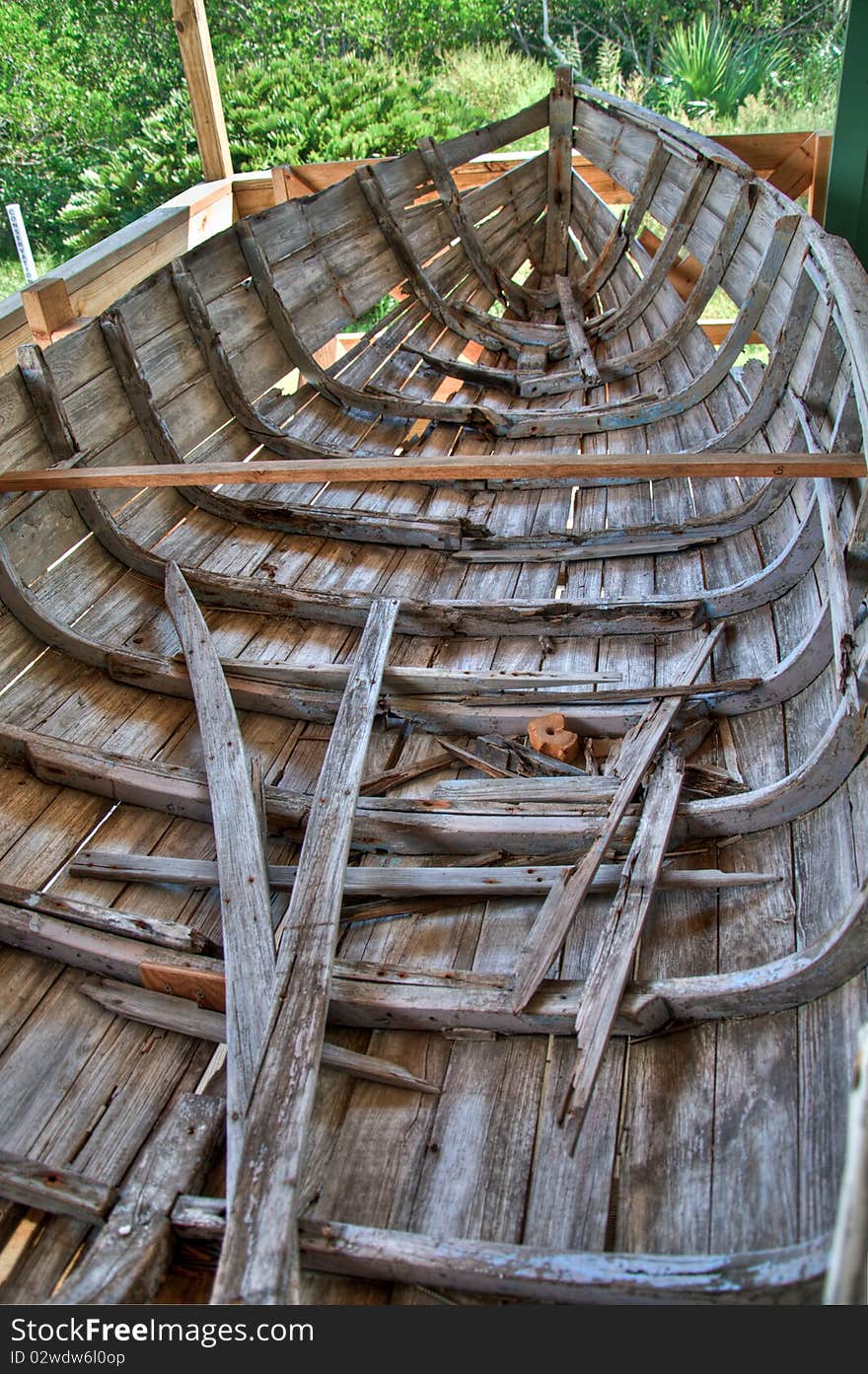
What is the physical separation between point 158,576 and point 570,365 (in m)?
2.57

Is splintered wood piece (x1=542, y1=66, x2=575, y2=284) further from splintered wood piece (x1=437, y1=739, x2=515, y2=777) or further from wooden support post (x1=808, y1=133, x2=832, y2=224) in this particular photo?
splintered wood piece (x1=437, y1=739, x2=515, y2=777)

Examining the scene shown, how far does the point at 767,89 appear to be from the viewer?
1267 cm

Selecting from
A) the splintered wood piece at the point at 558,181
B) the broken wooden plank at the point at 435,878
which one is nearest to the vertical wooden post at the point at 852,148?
the splintered wood piece at the point at 558,181

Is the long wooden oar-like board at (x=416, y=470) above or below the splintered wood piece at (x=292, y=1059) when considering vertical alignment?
above

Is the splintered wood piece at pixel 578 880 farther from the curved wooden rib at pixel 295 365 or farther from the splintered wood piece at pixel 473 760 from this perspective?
the curved wooden rib at pixel 295 365

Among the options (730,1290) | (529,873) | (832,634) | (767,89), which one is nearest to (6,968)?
(529,873)

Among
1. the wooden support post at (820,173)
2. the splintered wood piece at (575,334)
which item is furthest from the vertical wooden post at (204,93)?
the wooden support post at (820,173)

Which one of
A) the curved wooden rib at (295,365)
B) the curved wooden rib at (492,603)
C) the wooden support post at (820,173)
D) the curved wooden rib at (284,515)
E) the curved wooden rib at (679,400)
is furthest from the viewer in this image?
the wooden support post at (820,173)

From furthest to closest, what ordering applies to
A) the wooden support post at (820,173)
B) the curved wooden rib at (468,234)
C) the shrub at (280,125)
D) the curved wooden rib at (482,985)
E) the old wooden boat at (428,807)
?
the shrub at (280,125) < the wooden support post at (820,173) < the curved wooden rib at (468,234) < the curved wooden rib at (482,985) < the old wooden boat at (428,807)

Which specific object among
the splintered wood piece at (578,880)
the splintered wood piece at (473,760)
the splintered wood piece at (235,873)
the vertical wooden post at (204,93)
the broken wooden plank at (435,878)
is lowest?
the splintered wood piece at (473,760)

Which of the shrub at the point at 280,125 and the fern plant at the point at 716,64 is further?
the shrub at the point at 280,125

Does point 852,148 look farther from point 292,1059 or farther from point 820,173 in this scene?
point 292,1059

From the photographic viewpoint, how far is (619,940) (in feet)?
6.59

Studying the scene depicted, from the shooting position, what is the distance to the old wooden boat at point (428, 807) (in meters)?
1.69
